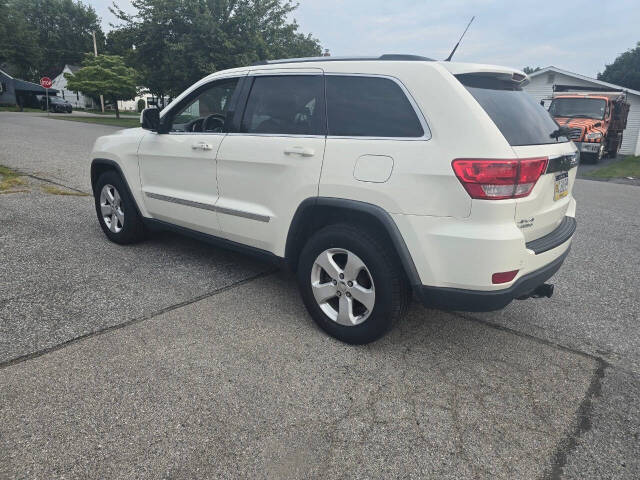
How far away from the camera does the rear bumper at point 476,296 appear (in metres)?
2.56

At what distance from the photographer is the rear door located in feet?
8.54

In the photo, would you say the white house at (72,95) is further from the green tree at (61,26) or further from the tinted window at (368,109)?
the tinted window at (368,109)

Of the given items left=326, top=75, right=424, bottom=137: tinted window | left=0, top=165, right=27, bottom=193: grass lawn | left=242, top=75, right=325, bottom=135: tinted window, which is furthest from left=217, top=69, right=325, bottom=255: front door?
left=0, top=165, right=27, bottom=193: grass lawn

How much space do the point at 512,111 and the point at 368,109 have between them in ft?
2.86

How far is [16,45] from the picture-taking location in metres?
58.9

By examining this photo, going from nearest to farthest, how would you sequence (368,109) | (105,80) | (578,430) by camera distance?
1. (578,430)
2. (368,109)
3. (105,80)

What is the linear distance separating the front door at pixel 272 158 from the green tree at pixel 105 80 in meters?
36.2

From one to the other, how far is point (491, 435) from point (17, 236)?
16.9ft

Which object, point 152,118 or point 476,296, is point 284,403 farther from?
point 152,118

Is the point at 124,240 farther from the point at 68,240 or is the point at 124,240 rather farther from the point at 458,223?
the point at 458,223

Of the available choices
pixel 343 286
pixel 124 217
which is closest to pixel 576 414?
pixel 343 286

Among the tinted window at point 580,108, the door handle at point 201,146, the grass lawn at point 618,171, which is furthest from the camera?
the tinted window at point 580,108

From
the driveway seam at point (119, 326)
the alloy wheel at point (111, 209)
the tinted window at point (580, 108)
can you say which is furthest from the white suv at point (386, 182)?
the tinted window at point (580, 108)

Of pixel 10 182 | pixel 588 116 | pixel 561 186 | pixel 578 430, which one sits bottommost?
pixel 578 430
